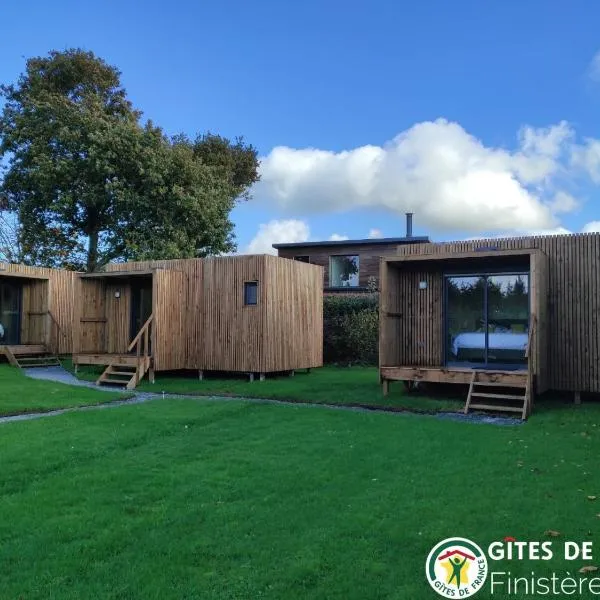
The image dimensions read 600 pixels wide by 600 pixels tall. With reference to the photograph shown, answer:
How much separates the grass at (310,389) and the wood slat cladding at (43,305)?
4.28m

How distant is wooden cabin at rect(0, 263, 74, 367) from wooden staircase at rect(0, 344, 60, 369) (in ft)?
0.10

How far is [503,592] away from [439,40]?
13084mm

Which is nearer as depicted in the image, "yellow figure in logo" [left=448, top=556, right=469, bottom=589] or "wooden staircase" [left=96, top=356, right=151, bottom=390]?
"yellow figure in logo" [left=448, top=556, right=469, bottom=589]

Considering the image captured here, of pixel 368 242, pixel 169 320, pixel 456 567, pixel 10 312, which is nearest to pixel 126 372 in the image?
pixel 169 320

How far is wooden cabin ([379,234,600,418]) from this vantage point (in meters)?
11.2

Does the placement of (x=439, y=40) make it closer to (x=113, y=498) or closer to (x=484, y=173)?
(x=484, y=173)

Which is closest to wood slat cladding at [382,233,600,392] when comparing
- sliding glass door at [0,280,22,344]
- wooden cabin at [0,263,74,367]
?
wooden cabin at [0,263,74,367]

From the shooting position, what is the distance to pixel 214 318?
16047mm

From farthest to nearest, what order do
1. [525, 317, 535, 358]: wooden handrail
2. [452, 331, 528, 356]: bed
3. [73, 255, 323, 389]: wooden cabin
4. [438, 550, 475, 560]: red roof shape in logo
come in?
[73, 255, 323, 389]: wooden cabin
[452, 331, 528, 356]: bed
[525, 317, 535, 358]: wooden handrail
[438, 550, 475, 560]: red roof shape in logo

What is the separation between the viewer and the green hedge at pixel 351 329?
20.6 meters

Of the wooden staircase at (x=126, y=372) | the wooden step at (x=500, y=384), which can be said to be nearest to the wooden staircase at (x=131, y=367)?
the wooden staircase at (x=126, y=372)

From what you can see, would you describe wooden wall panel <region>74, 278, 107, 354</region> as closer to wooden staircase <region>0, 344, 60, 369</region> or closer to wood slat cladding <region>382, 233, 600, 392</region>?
wooden staircase <region>0, 344, 60, 369</region>

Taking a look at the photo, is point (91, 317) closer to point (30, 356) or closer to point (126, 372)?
point (126, 372)

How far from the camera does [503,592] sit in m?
3.46
